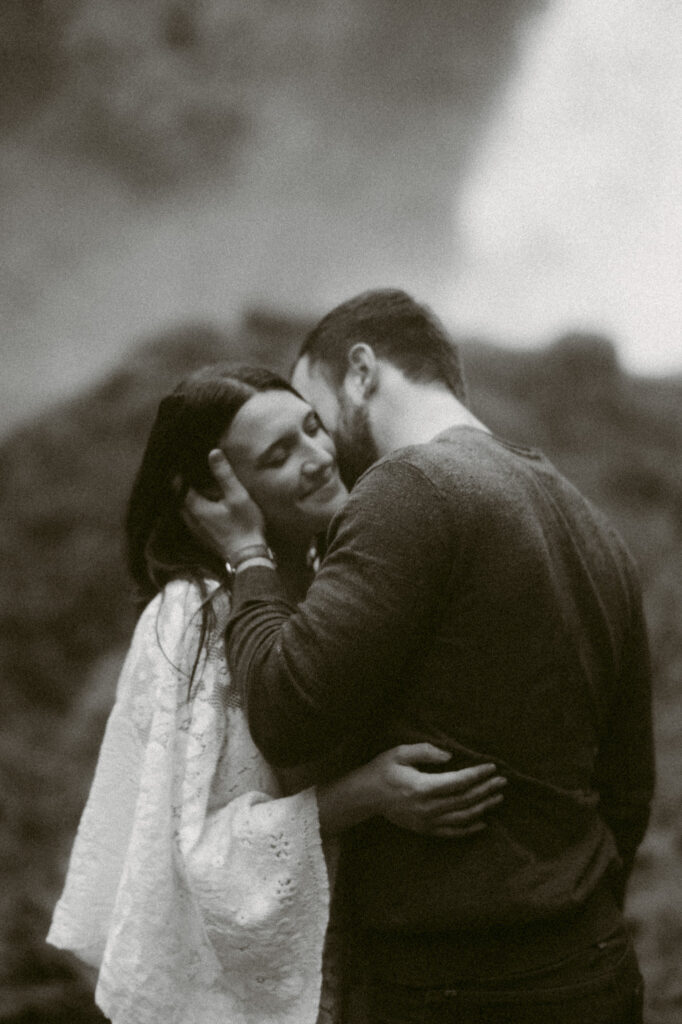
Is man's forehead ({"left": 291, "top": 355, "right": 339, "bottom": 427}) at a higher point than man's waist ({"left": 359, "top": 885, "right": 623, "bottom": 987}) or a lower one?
higher

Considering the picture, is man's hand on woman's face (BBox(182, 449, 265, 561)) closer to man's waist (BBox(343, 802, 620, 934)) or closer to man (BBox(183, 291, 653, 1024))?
man (BBox(183, 291, 653, 1024))

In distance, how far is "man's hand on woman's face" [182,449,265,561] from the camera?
4.23ft

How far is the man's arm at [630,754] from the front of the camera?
137cm

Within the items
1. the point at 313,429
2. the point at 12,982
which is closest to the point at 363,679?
the point at 313,429

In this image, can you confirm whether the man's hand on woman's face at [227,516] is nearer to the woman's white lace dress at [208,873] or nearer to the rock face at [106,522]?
the woman's white lace dress at [208,873]

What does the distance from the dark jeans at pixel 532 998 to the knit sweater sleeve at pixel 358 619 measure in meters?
0.33

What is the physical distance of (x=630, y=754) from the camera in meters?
1.39

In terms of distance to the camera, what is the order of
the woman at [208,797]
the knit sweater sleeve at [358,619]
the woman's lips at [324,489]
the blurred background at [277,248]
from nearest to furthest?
the knit sweater sleeve at [358,619]
the woman at [208,797]
the woman's lips at [324,489]
the blurred background at [277,248]

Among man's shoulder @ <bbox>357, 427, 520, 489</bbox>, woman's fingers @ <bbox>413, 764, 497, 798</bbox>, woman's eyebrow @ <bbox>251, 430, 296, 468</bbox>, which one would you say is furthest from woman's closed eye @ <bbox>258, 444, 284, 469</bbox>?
woman's fingers @ <bbox>413, 764, 497, 798</bbox>

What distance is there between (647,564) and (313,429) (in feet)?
5.82

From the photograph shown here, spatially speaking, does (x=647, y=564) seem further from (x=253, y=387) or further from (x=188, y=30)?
(x=188, y=30)

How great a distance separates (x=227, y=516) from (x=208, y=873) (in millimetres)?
445

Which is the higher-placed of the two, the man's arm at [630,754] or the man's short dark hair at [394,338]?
the man's short dark hair at [394,338]

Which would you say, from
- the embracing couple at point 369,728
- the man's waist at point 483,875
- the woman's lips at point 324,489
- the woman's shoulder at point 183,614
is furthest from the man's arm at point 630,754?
the woman's shoulder at point 183,614
